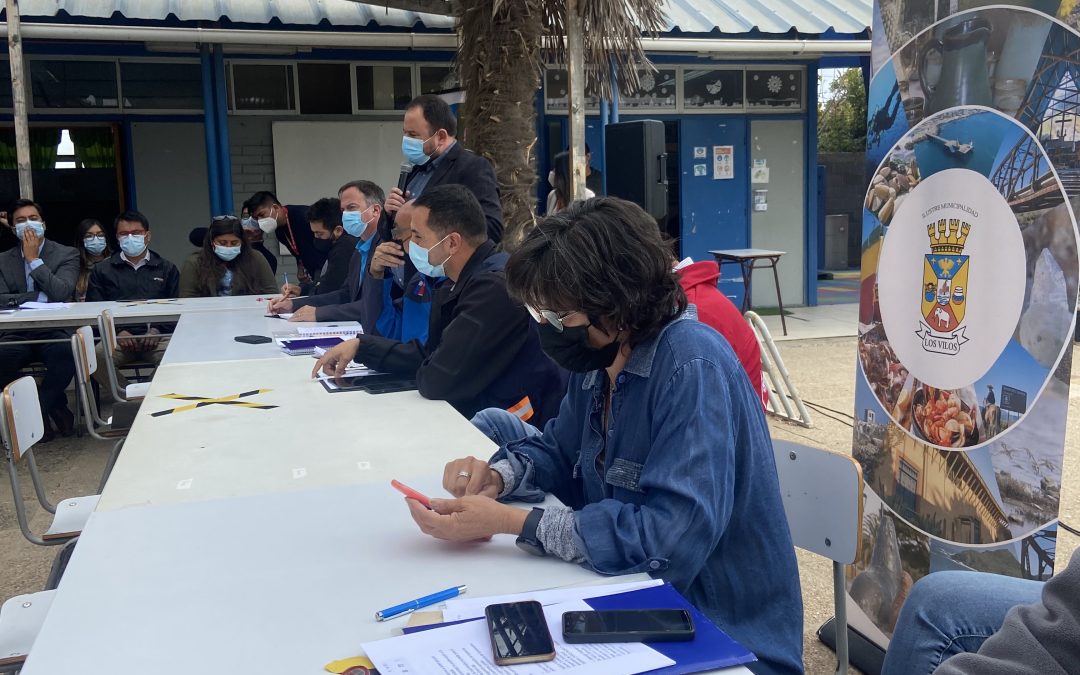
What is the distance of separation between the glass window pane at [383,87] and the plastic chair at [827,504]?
8.27 meters

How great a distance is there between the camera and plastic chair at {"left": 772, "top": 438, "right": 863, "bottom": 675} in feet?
6.64

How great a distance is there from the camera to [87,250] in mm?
7074

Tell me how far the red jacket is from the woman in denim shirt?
1107 mm

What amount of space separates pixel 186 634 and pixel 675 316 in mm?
1046

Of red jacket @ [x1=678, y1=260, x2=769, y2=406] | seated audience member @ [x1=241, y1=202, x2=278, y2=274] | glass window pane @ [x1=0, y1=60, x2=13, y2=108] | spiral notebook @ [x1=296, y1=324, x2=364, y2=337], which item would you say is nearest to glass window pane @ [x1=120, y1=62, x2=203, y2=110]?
glass window pane @ [x1=0, y1=60, x2=13, y2=108]

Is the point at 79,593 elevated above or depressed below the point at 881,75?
below

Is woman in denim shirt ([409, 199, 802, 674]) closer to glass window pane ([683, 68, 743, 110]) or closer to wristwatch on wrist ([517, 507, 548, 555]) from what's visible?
wristwatch on wrist ([517, 507, 548, 555])

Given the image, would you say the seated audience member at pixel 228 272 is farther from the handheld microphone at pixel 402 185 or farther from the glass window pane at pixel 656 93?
the glass window pane at pixel 656 93

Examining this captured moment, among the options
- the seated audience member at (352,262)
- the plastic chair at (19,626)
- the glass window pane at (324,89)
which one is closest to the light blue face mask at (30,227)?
the seated audience member at (352,262)

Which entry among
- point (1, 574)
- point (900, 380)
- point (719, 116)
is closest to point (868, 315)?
point (900, 380)

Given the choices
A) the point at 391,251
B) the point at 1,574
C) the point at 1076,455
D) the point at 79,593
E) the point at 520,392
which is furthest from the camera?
the point at 1076,455

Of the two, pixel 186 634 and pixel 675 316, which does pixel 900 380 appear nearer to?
pixel 675 316

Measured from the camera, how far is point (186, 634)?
4.66 feet

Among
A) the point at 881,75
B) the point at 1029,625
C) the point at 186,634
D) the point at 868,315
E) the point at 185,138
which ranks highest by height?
the point at 185,138
